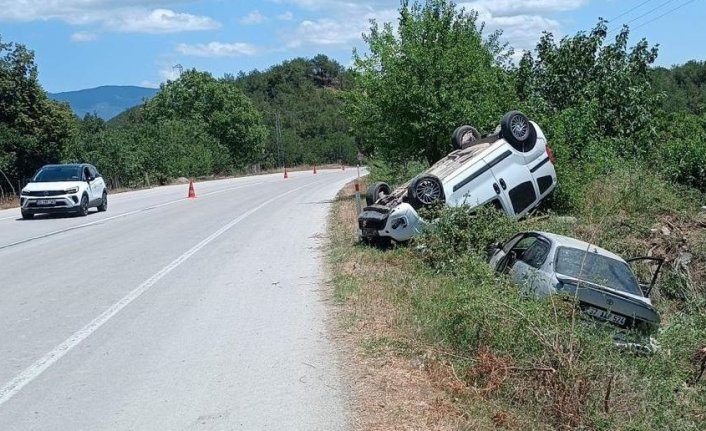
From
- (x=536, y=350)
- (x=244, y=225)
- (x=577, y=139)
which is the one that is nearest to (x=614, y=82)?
(x=577, y=139)

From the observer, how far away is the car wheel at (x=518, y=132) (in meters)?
16.0

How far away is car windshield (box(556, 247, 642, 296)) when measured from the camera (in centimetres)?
912

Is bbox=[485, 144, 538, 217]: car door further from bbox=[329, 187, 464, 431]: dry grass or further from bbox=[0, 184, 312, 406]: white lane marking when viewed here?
bbox=[0, 184, 312, 406]: white lane marking

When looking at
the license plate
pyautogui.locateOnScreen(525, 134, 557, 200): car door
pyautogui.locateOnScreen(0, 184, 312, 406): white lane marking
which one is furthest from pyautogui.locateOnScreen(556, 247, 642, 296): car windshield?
pyautogui.locateOnScreen(525, 134, 557, 200): car door

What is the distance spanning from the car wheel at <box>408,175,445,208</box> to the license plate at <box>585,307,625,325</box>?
616 cm

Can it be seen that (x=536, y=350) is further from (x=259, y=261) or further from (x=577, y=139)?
(x=577, y=139)

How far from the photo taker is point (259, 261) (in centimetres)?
1388

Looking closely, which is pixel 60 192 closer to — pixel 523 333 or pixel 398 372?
pixel 398 372

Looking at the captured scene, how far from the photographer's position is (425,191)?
582 inches

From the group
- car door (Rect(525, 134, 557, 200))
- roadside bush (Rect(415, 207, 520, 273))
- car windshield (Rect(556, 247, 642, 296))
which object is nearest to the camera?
car windshield (Rect(556, 247, 642, 296))

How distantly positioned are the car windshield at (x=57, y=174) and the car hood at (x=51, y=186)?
44 centimetres

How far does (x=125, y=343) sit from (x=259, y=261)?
19.1 feet

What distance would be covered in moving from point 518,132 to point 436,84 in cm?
571

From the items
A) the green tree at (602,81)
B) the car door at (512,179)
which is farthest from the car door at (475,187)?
the green tree at (602,81)
